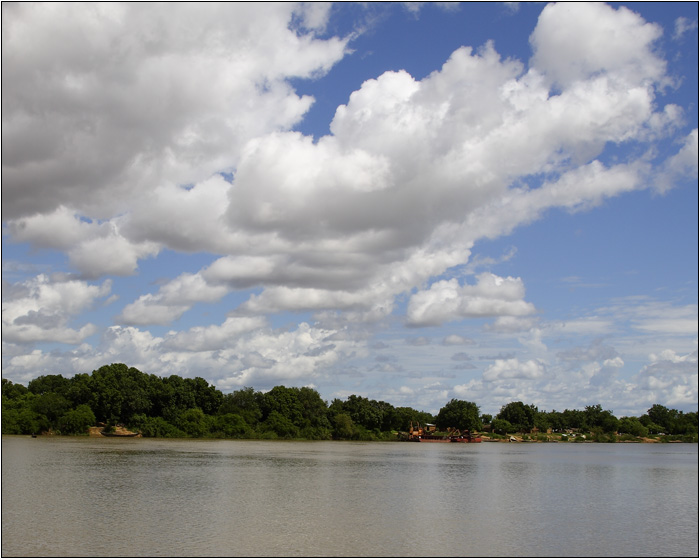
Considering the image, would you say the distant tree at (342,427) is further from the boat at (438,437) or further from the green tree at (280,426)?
the boat at (438,437)

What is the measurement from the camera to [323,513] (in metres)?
33.0

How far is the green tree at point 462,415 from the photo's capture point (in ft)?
623

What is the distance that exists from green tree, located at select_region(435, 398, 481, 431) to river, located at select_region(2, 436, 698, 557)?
134835 millimetres

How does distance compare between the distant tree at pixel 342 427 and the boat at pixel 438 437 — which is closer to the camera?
the distant tree at pixel 342 427

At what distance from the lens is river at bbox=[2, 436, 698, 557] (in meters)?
25.3

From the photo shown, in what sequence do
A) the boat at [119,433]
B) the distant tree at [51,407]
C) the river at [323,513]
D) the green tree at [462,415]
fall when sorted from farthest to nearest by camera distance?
the green tree at [462,415]
the boat at [119,433]
the distant tree at [51,407]
the river at [323,513]

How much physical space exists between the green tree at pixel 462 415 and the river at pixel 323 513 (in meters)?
135

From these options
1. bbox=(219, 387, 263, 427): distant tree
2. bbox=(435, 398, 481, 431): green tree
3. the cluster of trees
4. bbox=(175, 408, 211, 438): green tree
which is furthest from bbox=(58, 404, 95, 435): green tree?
bbox=(435, 398, 481, 431): green tree

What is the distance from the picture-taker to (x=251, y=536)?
87.2 feet

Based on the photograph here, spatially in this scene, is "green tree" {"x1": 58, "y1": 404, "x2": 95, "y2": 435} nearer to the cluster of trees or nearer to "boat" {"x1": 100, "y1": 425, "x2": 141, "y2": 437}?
the cluster of trees

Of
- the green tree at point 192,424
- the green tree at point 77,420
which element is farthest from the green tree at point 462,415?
the green tree at point 77,420

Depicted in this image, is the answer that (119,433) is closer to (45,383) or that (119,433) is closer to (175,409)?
(175,409)

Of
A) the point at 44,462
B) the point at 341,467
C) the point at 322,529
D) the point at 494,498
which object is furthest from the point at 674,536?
the point at 44,462

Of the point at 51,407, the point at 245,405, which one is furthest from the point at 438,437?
the point at 51,407
